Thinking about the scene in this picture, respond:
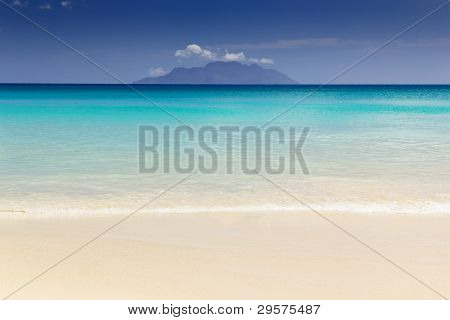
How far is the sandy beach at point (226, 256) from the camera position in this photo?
9.89 ft

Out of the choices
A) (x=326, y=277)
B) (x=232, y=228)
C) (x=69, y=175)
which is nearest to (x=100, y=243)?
(x=232, y=228)

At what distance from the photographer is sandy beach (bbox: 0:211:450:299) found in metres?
3.02

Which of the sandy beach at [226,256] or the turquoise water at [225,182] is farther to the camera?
the turquoise water at [225,182]

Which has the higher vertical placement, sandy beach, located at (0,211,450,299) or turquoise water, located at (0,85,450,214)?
turquoise water, located at (0,85,450,214)

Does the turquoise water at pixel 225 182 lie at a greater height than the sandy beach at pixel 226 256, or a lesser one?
greater

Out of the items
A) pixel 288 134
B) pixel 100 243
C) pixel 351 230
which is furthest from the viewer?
pixel 288 134

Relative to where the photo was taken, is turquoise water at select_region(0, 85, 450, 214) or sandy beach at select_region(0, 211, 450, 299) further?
turquoise water at select_region(0, 85, 450, 214)

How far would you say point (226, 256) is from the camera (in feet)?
11.7

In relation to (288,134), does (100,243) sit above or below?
below

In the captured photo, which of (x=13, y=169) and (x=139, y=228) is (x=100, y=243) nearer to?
(x=139, y=228)

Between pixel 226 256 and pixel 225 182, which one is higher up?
pixel 225 182

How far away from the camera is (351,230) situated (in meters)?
4.25

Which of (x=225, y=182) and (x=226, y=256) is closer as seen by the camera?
(x=226, y=256)
